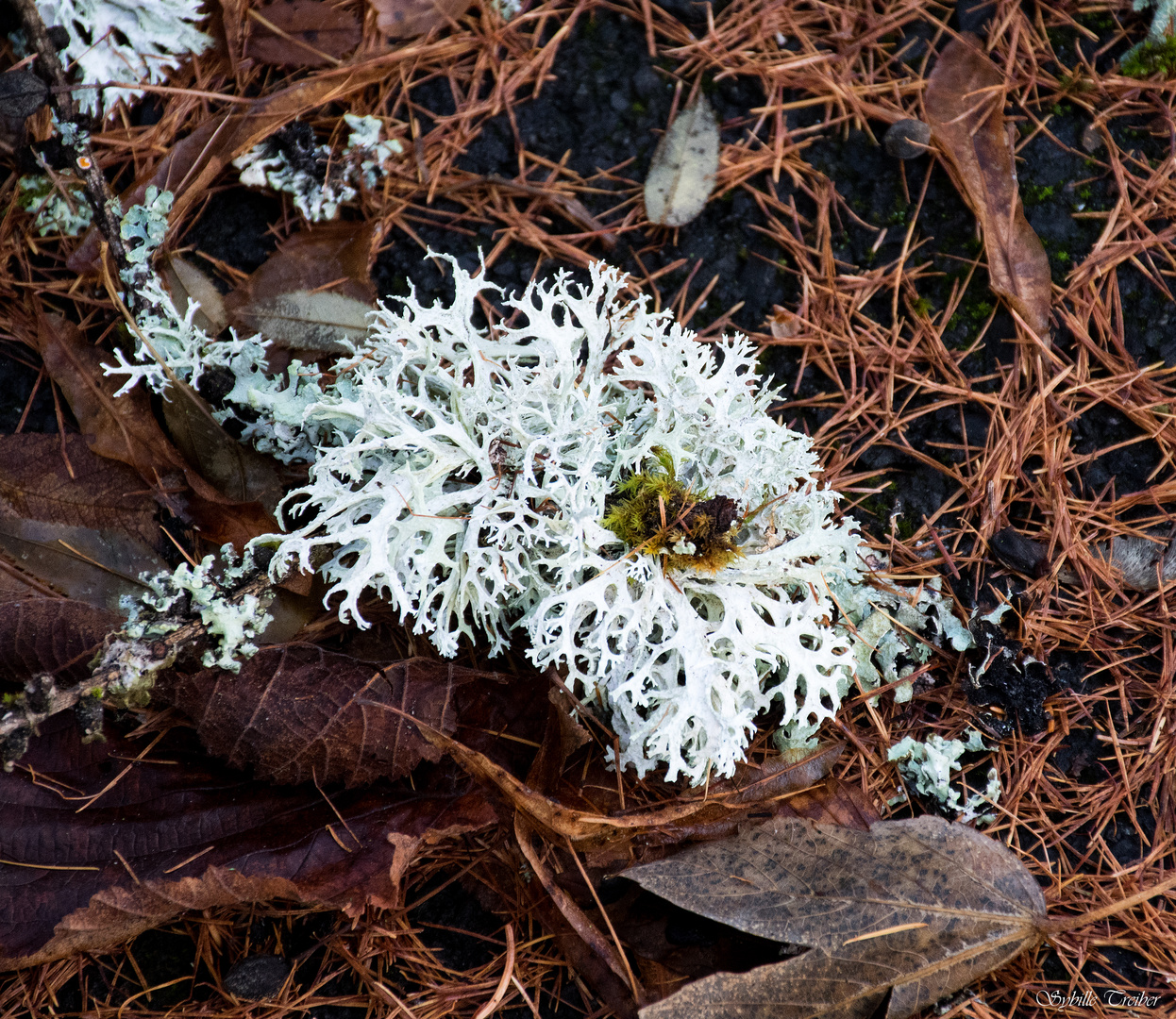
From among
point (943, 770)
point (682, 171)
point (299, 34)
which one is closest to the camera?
point (943, 770)

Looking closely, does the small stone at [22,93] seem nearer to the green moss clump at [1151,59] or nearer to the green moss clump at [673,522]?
the green moss clump at [673,522]

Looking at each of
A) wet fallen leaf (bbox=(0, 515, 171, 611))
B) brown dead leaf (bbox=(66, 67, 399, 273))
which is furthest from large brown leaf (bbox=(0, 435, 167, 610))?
brown dead leaf (bbox=(66, 67, 399, 273))

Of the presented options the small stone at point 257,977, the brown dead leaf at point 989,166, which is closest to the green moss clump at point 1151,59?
the brown dead leaf at point 989,166

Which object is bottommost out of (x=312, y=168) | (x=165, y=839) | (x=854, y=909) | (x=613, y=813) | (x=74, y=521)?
(x=854, y=909)

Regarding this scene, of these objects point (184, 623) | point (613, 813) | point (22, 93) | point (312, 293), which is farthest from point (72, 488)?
point (613, 813)

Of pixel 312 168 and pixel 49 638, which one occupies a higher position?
pixel 312 168

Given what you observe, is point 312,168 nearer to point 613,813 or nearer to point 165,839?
point 165,839

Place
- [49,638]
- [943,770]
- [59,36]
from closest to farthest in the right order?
[49,638]
[943,770]
[59,36]
